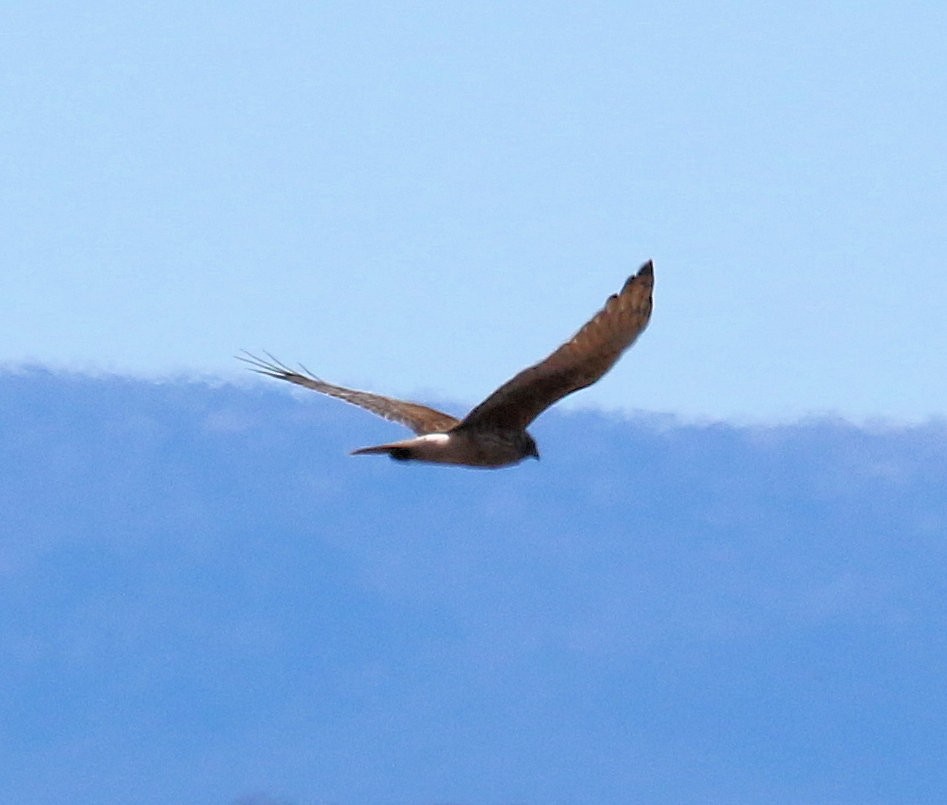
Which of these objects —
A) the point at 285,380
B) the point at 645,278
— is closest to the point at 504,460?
the point at 645,278

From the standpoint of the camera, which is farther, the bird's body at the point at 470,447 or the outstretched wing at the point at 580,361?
the bird's body at the point at 470,447

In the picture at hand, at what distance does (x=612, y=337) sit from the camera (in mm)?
5852

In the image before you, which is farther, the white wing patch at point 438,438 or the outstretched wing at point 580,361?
the white wing patch at point 438,438

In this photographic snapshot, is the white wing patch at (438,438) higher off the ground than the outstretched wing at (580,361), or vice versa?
the outstretched wing at (580,361)

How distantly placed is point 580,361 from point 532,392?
19cm

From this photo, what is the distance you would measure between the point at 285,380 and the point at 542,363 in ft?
4.99

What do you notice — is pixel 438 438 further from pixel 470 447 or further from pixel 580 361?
pixel 580 361

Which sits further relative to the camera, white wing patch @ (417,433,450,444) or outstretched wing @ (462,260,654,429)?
white wing patch @ (417,433,450,444)

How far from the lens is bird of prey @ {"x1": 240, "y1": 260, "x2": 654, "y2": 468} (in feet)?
19.1

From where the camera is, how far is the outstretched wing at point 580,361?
19.1 ft

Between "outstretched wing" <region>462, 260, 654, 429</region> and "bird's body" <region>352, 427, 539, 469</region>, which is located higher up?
"outstretched wing" <region>462, 260, 654, 429</region>

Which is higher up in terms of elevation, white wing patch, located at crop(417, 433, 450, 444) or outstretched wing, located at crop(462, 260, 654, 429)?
outstretched wing, located at crop(462, 260, 654, 429)

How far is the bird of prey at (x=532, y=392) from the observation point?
229 inches

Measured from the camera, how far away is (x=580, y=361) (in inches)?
232
